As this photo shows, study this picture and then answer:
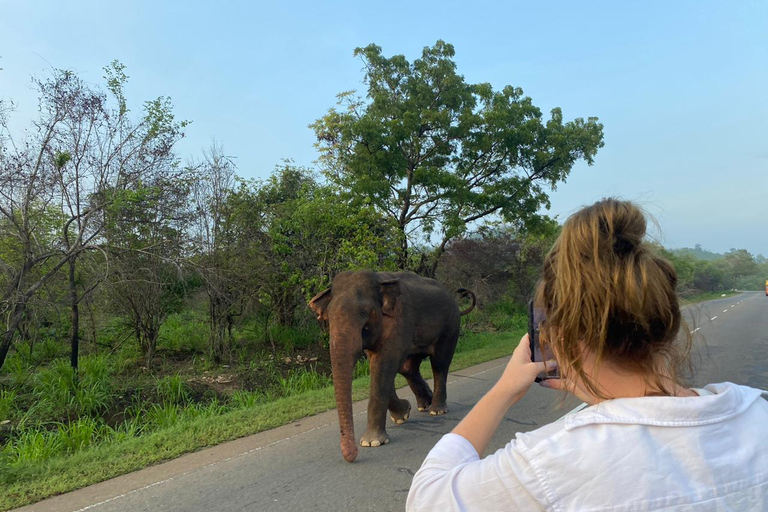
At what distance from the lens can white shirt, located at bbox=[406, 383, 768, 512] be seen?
3.14 feet

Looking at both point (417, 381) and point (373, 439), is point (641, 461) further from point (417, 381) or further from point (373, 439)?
point (417, 381)

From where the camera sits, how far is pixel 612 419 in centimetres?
100

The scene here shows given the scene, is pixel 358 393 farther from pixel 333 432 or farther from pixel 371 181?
pixel 371 181

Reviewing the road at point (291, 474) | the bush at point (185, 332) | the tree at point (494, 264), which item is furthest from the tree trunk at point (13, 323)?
the tree at point (494, 264)

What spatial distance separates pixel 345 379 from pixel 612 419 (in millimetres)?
3911

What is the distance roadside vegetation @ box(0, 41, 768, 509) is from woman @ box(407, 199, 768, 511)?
0.63 m

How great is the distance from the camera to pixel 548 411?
6.53 m

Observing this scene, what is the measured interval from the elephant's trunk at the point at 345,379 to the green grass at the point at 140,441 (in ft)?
6.04

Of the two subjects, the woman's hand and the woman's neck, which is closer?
the woman's neck

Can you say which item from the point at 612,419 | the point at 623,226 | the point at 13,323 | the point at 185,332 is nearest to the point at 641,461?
the point at 612,419

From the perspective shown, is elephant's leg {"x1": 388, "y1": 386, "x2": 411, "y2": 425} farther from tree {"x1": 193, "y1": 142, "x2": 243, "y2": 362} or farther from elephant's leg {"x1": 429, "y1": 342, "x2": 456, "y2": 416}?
tree {"x1": 193, "y1": 142, "x2": 243, "y2": 362}

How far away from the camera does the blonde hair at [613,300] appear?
112 cm

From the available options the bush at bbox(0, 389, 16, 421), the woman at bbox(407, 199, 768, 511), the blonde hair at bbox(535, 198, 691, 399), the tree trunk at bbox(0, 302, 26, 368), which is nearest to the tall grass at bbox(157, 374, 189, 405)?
the bush at bbox(0, 389, 16, 421)

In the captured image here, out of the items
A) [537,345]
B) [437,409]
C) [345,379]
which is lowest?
[437,409]
